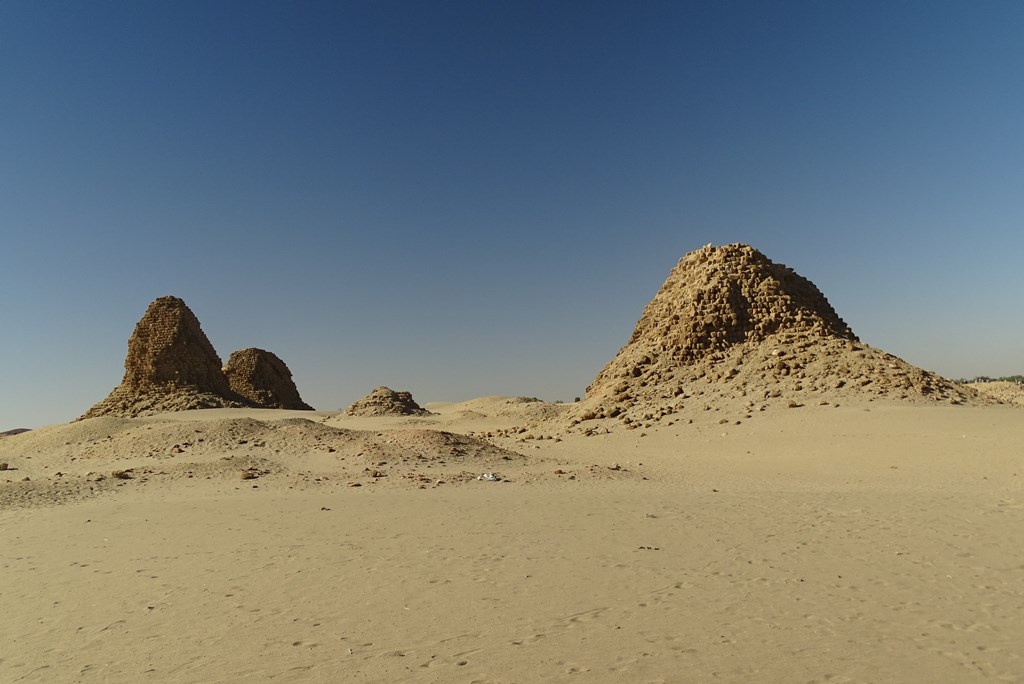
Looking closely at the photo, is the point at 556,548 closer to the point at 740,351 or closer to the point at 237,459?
the point at 237,459

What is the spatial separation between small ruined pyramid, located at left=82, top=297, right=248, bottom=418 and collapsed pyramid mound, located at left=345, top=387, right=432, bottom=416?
727 centimetres

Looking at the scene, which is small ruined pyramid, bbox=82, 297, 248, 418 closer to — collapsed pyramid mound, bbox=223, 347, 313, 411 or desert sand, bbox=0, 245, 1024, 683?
collapsed pyramid mound, bbox=223, 347, 313, 411

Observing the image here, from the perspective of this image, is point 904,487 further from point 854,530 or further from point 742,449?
point 742,449

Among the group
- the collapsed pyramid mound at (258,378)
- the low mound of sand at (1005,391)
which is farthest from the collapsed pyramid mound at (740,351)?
the collapsed pyramid mound at (258,378)

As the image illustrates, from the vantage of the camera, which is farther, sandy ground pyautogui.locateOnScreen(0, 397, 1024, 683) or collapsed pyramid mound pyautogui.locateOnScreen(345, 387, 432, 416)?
collapsed pyramid mound pyautogui.locateOnScreen(345, 387, 432, 416)

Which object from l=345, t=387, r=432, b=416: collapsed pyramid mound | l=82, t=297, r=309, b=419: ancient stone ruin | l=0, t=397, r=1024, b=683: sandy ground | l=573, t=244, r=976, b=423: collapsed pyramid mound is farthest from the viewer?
l=345, t=387, r=432, b=416: collapsed pyramid mound

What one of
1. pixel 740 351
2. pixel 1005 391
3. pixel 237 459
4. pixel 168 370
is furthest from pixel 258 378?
pixel 1005 391

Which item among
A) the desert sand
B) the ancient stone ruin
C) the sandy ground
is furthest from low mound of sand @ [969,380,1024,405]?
the ancient stone ruin

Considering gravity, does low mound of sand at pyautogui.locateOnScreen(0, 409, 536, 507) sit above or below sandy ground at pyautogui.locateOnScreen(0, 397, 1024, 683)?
above

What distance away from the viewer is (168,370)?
117ft

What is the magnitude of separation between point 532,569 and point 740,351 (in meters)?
18.4

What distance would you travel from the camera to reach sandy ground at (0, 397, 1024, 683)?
471 centimetres

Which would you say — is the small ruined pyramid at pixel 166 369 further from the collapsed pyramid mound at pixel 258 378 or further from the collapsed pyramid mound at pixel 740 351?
the collapsed pyramid mound at pixel 740 351

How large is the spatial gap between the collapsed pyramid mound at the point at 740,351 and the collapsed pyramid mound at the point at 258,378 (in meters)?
28.7
